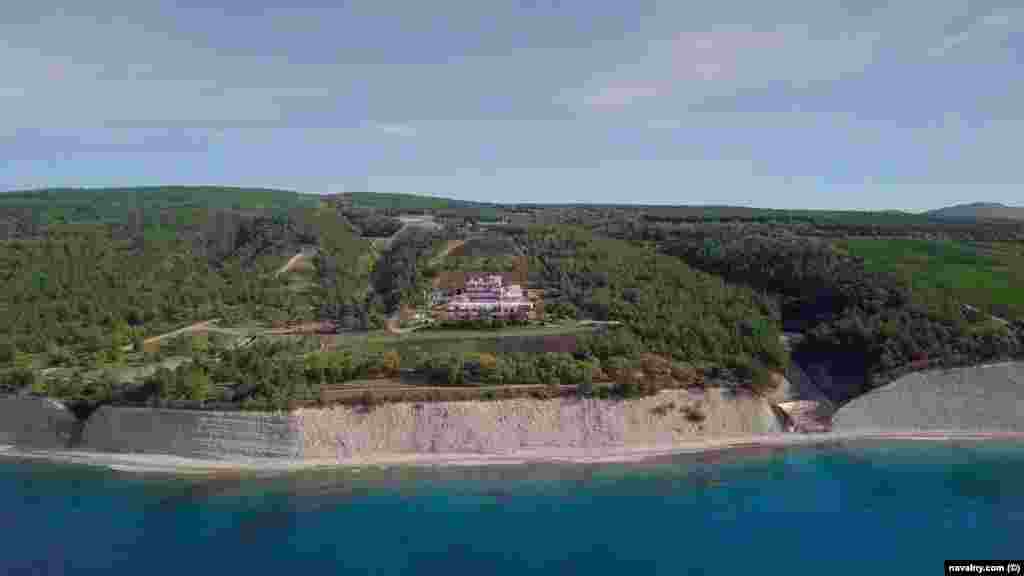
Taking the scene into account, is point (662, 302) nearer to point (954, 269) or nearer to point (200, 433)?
point (954, 269)

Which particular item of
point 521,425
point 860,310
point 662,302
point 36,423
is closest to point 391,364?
point 521,425

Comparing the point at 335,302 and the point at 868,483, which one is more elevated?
the point at 335,302

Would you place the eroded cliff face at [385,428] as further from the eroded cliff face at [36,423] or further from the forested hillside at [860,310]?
the forested hillside at [860,310]

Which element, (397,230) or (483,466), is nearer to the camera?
(483,466)

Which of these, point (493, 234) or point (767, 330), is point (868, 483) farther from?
point (493, 234)

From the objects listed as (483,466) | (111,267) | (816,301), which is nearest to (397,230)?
(111,267)
